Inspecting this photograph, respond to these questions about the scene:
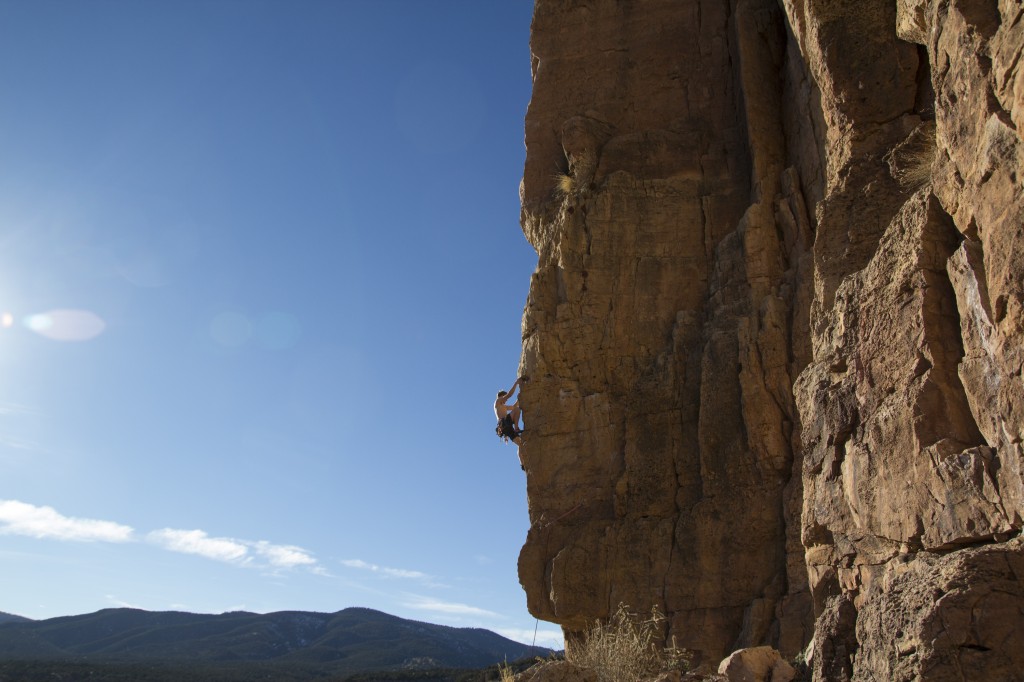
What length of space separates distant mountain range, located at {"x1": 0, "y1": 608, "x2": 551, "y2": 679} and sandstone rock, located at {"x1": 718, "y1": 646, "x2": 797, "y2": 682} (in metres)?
41.9

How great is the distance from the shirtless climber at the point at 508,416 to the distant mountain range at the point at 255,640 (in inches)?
1365

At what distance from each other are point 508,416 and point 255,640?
5262 centimetres

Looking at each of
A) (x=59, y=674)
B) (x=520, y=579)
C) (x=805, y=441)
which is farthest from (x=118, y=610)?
(x=805, y=441)

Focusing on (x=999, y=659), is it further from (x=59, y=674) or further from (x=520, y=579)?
(x=59, y=674)

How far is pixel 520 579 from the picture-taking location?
1578 centimetres

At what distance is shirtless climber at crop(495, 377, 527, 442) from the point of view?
16.9 m

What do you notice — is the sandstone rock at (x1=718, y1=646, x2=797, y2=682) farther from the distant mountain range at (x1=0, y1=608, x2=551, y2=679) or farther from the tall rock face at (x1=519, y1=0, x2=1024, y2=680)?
the distant mountain range at (x1=0, y1=608, x2=551, y2=679)

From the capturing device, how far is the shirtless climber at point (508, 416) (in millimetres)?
16906

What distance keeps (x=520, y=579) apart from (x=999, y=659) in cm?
1109

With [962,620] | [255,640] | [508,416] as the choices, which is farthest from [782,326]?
[255,640]

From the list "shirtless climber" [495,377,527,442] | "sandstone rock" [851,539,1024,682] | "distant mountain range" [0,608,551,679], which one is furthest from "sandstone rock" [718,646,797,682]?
"distant mountain range" [0,608,551,679]

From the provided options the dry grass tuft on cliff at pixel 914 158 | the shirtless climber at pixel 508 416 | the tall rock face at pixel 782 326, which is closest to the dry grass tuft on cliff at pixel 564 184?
the tall rock face at pixel 782 326

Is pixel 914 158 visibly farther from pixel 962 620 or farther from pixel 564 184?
pixel 564 184

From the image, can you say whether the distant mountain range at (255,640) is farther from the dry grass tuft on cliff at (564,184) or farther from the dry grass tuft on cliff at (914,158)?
the dry grass tuft on cliff at (914,158)
